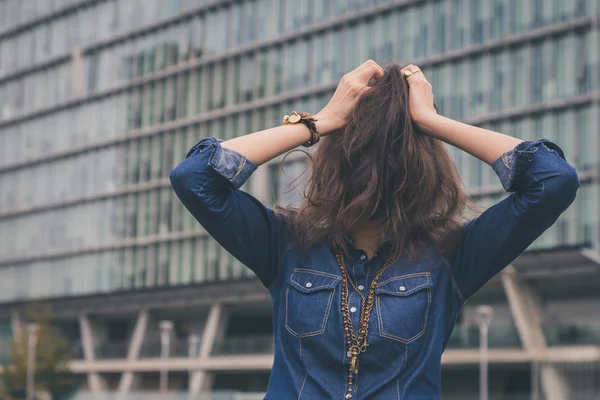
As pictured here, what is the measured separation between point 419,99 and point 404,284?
487 mm

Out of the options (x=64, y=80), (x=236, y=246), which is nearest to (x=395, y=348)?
(x=236, y=246)

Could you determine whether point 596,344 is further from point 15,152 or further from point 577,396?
point 15,152

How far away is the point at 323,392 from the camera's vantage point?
2758mm

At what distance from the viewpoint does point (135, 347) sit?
190 ft

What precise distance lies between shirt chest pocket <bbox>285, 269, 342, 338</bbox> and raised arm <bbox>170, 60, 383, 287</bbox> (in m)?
0.12

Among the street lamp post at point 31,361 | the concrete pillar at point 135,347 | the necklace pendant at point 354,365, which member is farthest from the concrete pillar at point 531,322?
the necklace pendant at point 354,365

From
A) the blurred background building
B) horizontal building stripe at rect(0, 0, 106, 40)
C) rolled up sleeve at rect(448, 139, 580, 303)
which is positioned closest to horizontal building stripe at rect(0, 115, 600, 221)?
the blurred background building

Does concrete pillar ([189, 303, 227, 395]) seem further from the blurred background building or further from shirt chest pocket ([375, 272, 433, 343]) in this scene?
shirt chest pocket ([375, 272, 433, 343])

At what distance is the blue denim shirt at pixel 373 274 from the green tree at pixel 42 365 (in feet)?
180

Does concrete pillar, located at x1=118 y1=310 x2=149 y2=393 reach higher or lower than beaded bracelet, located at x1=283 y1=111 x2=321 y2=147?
lower

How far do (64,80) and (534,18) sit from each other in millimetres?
31093

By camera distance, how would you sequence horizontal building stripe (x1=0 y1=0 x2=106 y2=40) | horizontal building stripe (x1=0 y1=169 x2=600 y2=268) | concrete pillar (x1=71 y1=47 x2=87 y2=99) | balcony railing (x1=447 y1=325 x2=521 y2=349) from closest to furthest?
1. balcony railing (x1=447 y1=325 x2=521 y2=349)
2. horizontal building stripe (x1=0 y1=169 x2=600 y2=268)
3. concrete pillar (x1=71 y1=47 x2=87 y2=99)
4. horizontal building stripe (x1=0 y1=0 x2=106 y2=40)

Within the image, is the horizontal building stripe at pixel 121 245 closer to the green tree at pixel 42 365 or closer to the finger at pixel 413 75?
the green tree at pixel 42 365

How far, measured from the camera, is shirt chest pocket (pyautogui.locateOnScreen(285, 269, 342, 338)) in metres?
2.81
